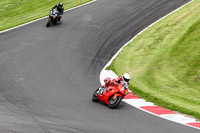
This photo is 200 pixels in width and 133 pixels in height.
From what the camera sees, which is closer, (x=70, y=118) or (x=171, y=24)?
(x=70, y=118)

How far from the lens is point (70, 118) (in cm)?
1024

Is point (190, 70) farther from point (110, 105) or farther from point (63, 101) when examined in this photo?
point (63, 101)

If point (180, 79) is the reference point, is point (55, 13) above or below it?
above

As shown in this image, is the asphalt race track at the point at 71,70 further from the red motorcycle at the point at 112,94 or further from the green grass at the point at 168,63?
the green grass at the point at 168,63

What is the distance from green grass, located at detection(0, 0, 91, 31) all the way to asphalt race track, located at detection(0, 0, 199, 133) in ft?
6.61

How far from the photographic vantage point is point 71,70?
52.8 feet

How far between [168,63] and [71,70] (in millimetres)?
5733

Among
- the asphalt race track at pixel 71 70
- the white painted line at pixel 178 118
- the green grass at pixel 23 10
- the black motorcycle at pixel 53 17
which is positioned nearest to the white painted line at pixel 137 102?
the asphalt race track at pixel 71 70

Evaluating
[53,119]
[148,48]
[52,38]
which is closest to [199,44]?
[148,48]

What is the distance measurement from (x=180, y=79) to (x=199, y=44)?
5209mm

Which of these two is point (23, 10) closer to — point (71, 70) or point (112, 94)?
point (71, 70)

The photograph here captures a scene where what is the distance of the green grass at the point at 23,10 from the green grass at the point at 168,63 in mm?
9735

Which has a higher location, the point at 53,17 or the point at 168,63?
the point at 53,17

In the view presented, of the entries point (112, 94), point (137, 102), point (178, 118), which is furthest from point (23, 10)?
point (178, 118)
